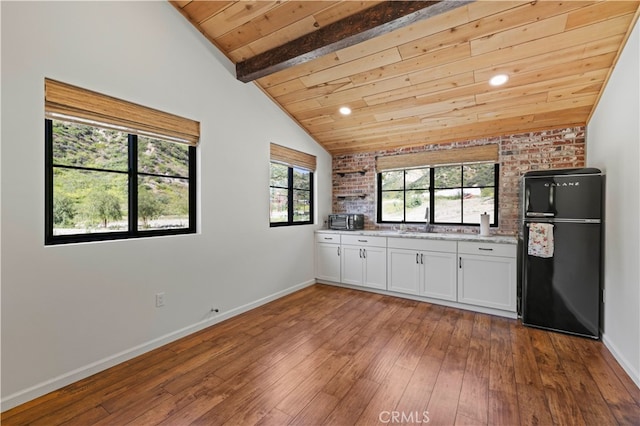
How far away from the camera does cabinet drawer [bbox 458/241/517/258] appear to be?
10.8ft

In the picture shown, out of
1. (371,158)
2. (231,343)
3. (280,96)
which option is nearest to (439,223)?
(371,158)

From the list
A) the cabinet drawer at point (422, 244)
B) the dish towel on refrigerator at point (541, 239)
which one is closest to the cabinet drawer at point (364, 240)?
the cabinet drawer at point (422, 244)

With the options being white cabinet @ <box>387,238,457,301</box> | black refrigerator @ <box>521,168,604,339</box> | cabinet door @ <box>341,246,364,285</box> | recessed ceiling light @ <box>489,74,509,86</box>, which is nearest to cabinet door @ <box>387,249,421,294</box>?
white cabinet @ <box>387,238,457,301</box>

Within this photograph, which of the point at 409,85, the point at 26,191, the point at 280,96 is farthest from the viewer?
the point at 280,96

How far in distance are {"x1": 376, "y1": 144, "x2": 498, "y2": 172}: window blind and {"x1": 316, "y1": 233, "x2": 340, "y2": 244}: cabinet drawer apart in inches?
52.9

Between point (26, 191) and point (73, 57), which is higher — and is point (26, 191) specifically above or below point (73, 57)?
below

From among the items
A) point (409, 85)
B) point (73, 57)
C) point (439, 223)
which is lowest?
point (439, 223)

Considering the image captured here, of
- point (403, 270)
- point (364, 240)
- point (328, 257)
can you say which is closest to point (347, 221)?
point (364, 240)

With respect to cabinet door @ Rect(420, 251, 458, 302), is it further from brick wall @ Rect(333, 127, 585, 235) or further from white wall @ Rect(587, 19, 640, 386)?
white wall @ Rect(587, 19, 640, 386)

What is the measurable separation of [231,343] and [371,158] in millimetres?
3501

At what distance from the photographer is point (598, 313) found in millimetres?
2758

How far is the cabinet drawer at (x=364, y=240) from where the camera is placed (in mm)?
4164

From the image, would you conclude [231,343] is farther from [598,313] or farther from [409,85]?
[598,313]

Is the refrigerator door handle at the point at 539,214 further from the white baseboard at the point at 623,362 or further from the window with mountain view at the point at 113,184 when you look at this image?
the window with mountain view at the point at 113,184
